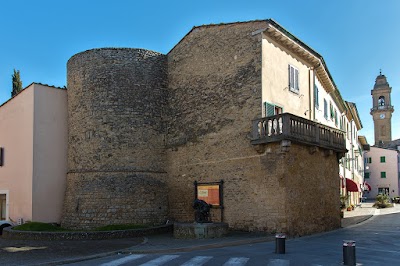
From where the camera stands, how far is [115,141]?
20734mm

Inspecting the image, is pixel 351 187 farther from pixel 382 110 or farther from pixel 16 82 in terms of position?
pixel 382 110

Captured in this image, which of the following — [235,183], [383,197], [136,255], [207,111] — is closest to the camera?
[136,255]

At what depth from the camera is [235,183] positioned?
18.1 metres

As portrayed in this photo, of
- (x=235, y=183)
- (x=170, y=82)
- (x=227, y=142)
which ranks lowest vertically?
(x=235, y=183)

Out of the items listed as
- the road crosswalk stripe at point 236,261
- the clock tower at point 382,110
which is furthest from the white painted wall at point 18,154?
the clock tower at point 382,110

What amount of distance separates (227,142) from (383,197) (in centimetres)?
A: 2560

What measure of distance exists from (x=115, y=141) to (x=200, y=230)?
7524 millimetres

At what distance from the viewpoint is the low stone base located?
15781 millimetres

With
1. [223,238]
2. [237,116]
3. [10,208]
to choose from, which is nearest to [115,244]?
[223,238]

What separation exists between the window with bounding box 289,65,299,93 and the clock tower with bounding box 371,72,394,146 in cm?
6192

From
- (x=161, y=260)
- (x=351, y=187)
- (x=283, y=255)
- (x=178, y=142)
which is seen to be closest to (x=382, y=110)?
(x=351, y=187)

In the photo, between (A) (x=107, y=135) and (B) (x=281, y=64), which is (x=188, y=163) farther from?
(B) (x=281, y=64)

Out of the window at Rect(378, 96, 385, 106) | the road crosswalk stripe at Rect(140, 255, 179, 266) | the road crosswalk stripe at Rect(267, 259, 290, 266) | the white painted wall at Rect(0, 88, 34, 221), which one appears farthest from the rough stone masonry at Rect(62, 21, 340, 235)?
the window at Rect(378, 96, 385, 106)

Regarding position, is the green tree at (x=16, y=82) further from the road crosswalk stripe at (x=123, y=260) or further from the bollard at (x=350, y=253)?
the bollard at (x=350, y=253)
